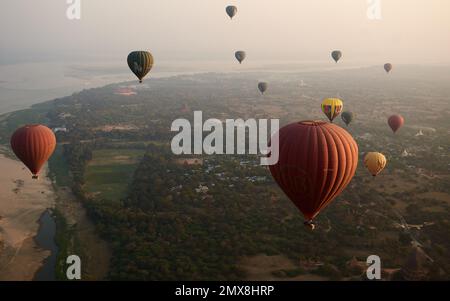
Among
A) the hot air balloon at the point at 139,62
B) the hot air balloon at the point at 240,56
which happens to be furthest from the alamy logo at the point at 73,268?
the hot air balloon at the point at 240,56

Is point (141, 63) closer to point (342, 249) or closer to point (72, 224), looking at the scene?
point (72, 224)

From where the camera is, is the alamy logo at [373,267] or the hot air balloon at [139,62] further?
the hot air balloon at [139,62]

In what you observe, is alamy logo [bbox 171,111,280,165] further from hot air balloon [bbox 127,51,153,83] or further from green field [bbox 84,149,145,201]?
hot air balloon [bbox 127,51,153,83]

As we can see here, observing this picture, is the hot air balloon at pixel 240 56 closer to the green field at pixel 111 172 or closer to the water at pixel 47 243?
the green field at pixel 111 172

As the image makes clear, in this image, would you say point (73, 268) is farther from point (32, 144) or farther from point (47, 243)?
point (32, 144)

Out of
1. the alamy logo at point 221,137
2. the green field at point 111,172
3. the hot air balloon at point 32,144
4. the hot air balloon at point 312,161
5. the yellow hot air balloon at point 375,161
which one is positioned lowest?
the hot air balloon at point 312,161

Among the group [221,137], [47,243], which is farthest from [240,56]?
[47,243]
